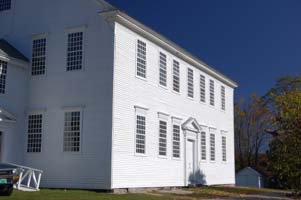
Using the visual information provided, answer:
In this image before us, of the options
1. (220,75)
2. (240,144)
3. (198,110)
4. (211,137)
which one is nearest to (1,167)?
(198,110)

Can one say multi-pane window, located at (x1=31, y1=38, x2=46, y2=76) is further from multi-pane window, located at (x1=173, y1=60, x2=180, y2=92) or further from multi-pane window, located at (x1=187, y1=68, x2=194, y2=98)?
multi-pane window, located at (x1=187, y1=68, x2=194, y2=98)

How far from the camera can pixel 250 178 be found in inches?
1983

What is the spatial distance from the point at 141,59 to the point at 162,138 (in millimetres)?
4656

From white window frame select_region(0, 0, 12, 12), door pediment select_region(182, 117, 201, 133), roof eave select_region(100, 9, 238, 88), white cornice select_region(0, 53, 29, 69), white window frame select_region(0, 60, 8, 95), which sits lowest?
door pediment select_region(182, 117, 201, 133)

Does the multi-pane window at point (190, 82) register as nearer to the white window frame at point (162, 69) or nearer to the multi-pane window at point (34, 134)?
the white window frame at point (162, 69)

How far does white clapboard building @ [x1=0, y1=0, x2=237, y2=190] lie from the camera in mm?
22562

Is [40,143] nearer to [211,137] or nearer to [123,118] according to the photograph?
[123,118]

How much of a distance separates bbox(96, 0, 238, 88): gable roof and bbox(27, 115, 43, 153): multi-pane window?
6068 millimetres

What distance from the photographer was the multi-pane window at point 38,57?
2455 centimetres

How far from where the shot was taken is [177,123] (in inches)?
1148

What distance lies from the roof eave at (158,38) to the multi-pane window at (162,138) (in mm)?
4406

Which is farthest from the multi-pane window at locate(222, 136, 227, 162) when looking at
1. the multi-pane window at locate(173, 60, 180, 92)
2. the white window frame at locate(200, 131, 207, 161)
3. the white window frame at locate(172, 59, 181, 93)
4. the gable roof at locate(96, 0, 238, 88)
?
the multi-pane window at locate(173, 60, 180, 92)

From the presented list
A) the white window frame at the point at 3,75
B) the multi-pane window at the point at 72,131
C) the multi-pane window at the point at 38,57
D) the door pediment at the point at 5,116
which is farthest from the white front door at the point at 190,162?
the white window frame at the point at 3,75

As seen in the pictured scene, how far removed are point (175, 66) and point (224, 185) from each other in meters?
12.3
